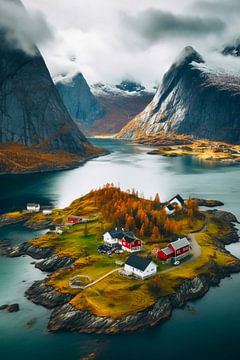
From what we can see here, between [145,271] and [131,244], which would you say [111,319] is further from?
[131,244]

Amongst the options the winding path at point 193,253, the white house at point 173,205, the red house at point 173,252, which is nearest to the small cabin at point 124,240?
the red house at point 173,252

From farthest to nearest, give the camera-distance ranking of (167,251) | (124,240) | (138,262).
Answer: (124,240)
(167,251)
(138,262)

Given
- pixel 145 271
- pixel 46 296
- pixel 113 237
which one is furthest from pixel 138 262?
pixel 46 296

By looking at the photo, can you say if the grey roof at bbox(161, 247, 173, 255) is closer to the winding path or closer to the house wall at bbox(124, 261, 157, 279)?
the winding path

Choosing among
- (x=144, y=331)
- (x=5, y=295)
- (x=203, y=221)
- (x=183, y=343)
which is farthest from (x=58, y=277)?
(x=203, y=221)

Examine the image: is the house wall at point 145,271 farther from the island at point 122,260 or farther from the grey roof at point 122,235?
the grey roof at point 122,235

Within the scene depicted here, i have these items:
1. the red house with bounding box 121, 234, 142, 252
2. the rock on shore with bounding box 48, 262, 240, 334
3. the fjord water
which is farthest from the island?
the fjord water

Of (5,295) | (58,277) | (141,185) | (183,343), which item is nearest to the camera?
(183,343)

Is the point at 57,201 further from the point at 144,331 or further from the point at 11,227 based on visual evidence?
the point at 144,331
